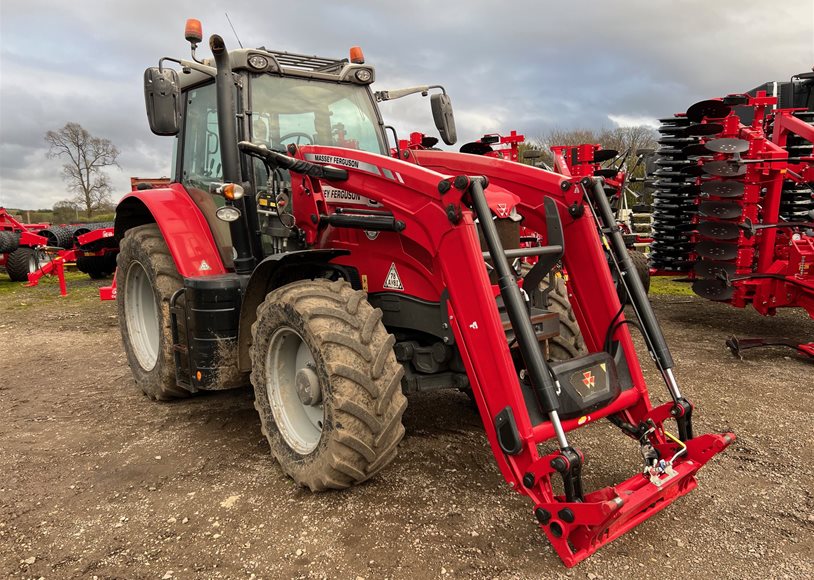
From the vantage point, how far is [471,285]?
103 inches

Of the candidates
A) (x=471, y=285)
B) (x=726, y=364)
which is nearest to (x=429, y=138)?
(x=726, y=364)

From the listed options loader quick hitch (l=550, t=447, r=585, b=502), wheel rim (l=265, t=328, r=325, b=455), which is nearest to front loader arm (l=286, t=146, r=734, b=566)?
loader quick hitch (l=550, t=447, r=585, b=502)

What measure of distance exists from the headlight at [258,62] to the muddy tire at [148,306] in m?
1.51

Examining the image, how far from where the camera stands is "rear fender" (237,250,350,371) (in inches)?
129

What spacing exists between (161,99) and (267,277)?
3.74 ft

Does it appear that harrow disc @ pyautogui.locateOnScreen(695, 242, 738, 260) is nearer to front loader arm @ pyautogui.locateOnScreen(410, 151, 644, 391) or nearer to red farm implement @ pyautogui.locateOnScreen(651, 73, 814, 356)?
red farm implement @ pyautogui.locateOnScreen(651, 73, 814, 356)

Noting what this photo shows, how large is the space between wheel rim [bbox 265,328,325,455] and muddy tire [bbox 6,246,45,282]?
12.6 meters

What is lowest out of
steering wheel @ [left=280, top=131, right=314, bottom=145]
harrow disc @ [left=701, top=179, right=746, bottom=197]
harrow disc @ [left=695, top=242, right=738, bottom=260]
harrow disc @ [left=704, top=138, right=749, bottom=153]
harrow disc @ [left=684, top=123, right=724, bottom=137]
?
harrow disc @ [left=695, top=242, right=738, bottom=260]

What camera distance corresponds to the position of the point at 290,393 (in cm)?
337

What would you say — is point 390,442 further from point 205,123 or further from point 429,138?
point 429,138

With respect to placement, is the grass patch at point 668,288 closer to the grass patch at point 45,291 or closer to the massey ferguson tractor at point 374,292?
the massey ferguson tractor at point 374,292

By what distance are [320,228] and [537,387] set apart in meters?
1.66

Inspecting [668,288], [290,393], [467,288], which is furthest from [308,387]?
[668,288]

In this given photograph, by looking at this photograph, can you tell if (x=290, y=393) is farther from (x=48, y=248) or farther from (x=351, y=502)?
(x=48, y=248)
